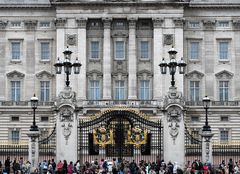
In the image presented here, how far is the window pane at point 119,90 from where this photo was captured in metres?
81.5

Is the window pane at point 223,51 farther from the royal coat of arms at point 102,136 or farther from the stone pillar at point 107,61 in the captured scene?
the royal coat of arms at point 102,136

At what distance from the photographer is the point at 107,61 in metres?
81.0

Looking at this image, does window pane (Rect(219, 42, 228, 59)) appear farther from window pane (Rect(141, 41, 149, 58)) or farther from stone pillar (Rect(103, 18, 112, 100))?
stone pillar (Rect(103, 18, 112, 100))

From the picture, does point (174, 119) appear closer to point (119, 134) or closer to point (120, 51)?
point (119, 134)

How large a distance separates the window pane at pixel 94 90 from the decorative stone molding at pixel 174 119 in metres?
32.4

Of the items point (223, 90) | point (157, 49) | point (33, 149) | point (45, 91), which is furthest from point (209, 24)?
point (33, 149)

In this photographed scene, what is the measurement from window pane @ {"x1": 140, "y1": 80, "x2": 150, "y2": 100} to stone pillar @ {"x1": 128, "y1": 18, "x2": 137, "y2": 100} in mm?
1189

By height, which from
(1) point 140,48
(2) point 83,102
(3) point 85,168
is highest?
(1) point 140,48

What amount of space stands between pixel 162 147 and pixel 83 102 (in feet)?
93.8

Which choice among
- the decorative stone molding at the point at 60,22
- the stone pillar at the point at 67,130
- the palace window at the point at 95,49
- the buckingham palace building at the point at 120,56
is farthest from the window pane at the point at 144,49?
the stone pillar at the point at 67,130

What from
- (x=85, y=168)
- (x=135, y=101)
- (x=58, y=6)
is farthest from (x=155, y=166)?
(x=58, y=6)

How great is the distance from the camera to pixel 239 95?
82312 millimetres

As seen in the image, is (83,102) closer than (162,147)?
No

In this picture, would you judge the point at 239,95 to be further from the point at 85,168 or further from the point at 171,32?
the point at 85,168
